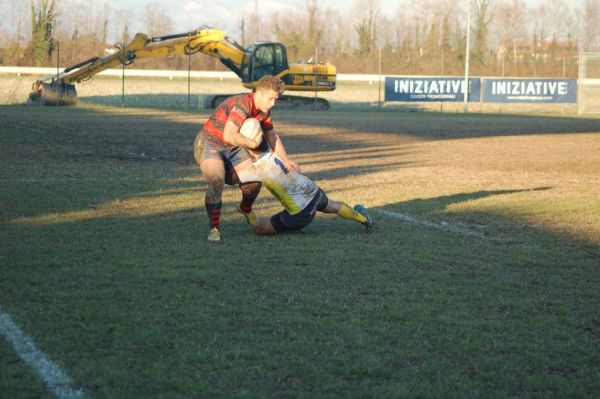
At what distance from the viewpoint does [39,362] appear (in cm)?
524

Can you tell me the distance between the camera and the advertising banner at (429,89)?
45.4m

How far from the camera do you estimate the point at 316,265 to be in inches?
320

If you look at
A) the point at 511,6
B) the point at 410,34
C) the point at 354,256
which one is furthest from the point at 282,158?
the point at 410,34

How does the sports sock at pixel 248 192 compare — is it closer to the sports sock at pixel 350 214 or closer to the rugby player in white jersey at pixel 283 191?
the rugby player in white jersey at pixel 283 191

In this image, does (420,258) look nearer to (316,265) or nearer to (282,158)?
(316,265)

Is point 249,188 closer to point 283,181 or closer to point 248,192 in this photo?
point 248,192

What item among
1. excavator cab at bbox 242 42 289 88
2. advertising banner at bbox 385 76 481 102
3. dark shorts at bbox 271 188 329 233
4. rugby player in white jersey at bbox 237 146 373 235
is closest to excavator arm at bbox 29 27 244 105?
excavator cab at bbox 242 42 289 88

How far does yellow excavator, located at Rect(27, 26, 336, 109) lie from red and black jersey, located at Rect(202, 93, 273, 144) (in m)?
31.1

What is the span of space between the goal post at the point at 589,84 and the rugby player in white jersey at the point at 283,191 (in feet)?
120

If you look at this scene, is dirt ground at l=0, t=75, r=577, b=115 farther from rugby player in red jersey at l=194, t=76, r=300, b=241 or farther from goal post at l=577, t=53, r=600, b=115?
rugby player in red jersey at l=194, t=76, r=300, b=241

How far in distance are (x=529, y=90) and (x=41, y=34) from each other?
35.0 m

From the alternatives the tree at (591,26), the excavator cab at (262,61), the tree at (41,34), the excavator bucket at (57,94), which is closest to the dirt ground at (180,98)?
the excavator bucket at (57,94)

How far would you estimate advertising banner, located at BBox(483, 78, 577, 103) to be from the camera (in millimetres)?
46406

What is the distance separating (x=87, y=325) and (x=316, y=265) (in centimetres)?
269
